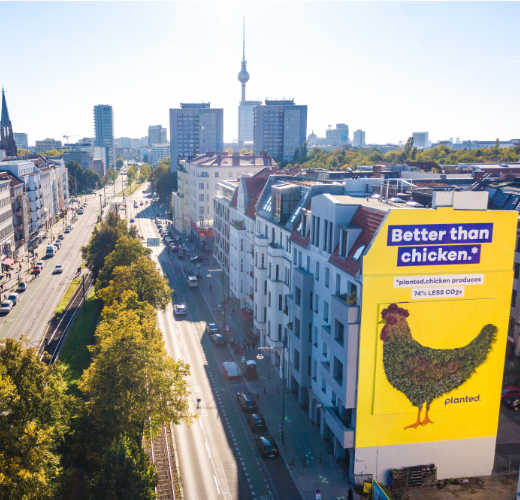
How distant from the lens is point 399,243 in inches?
1613

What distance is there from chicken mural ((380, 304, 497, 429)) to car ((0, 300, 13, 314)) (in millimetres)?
67708

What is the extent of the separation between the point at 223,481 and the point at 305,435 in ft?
34.7

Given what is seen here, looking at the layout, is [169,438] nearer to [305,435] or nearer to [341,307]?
[305,435]

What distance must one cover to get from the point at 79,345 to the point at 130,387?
33312 mm

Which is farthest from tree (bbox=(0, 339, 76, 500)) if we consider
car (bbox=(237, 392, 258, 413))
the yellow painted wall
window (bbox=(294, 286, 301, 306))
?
window (bbox=(294, 286, 301, 306))

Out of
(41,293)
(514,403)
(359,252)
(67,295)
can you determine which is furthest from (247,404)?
(41,293)

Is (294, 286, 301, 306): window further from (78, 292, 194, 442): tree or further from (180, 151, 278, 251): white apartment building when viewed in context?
(180, 151, 278, 251): white apartment building

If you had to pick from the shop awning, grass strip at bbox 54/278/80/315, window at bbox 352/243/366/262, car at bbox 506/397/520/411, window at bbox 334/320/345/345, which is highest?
window at bbox 352/243/366/262

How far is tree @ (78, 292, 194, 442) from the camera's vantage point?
1619 inches

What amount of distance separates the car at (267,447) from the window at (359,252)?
19226 mm

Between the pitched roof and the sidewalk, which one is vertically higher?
the pitched roof

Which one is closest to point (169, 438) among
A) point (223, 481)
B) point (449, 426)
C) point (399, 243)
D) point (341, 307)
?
point (223, 481)

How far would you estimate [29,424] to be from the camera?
33438mm

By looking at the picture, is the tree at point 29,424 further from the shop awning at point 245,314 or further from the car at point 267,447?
the shop awning at point 245,314
